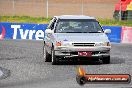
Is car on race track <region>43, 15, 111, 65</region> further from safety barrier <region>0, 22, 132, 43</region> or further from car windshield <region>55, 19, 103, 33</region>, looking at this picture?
safety barrier <region>0, 22, 132, 43</region>

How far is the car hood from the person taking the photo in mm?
18812

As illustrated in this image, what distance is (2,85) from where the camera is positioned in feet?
43.7

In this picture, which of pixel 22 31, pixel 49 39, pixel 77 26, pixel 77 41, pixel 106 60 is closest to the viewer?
pixel 77 41

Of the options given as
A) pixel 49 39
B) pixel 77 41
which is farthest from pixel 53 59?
pixel 49 39

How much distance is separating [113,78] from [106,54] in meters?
9.57

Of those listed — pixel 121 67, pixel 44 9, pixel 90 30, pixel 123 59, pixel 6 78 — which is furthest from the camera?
pixel 44 9

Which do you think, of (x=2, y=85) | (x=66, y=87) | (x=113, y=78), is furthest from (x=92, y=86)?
(x=113, y=78)

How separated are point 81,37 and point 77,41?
0.37 meters

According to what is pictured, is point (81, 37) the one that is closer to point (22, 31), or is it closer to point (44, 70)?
point (44, 70)

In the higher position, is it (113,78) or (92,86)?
(113,78)

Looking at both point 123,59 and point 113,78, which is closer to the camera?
point 113,78

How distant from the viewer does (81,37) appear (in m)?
19.0

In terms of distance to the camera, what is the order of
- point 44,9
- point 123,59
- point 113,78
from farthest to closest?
point 44,9 < point 123,59 < point 113,78

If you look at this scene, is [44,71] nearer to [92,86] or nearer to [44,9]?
[92,86]
